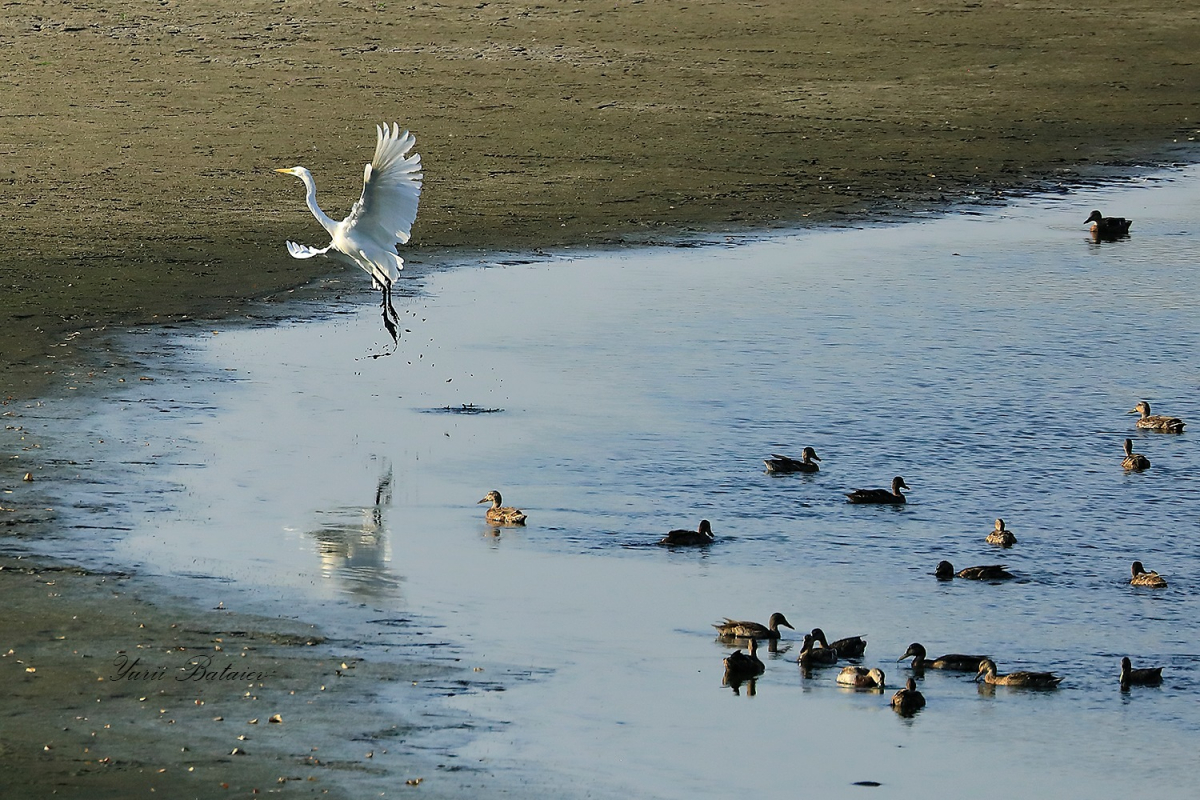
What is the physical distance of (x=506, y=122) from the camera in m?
28.8

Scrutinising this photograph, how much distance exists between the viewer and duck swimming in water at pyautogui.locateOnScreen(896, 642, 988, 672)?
35.9 ft

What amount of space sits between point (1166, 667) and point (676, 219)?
14.1 meters

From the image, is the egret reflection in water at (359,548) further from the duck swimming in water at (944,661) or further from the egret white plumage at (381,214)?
the duck swimming in water at (944,661)

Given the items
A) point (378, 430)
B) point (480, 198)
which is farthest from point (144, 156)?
point (378, 430)

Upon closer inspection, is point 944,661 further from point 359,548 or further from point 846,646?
point 359,548

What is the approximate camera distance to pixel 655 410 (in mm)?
16875

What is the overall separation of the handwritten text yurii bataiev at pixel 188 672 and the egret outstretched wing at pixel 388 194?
6.08 meters

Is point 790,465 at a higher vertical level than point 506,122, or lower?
lower

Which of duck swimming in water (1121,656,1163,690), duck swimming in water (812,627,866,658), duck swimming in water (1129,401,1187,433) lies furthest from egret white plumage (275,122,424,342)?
duck swimming in water (1121,656,1163,690)

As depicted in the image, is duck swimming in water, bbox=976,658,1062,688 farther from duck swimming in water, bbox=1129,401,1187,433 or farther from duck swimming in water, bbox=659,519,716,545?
duck swimming in water, bbox=1129,401,1187,433

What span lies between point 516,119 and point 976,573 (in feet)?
57.8

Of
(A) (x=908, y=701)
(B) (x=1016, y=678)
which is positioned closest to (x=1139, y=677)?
(B) (x=1016, y=678)

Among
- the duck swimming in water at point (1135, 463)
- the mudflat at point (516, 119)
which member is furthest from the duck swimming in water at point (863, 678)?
the mudflat at point (516, 119)

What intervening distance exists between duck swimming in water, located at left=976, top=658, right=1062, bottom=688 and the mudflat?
976 centimetres
